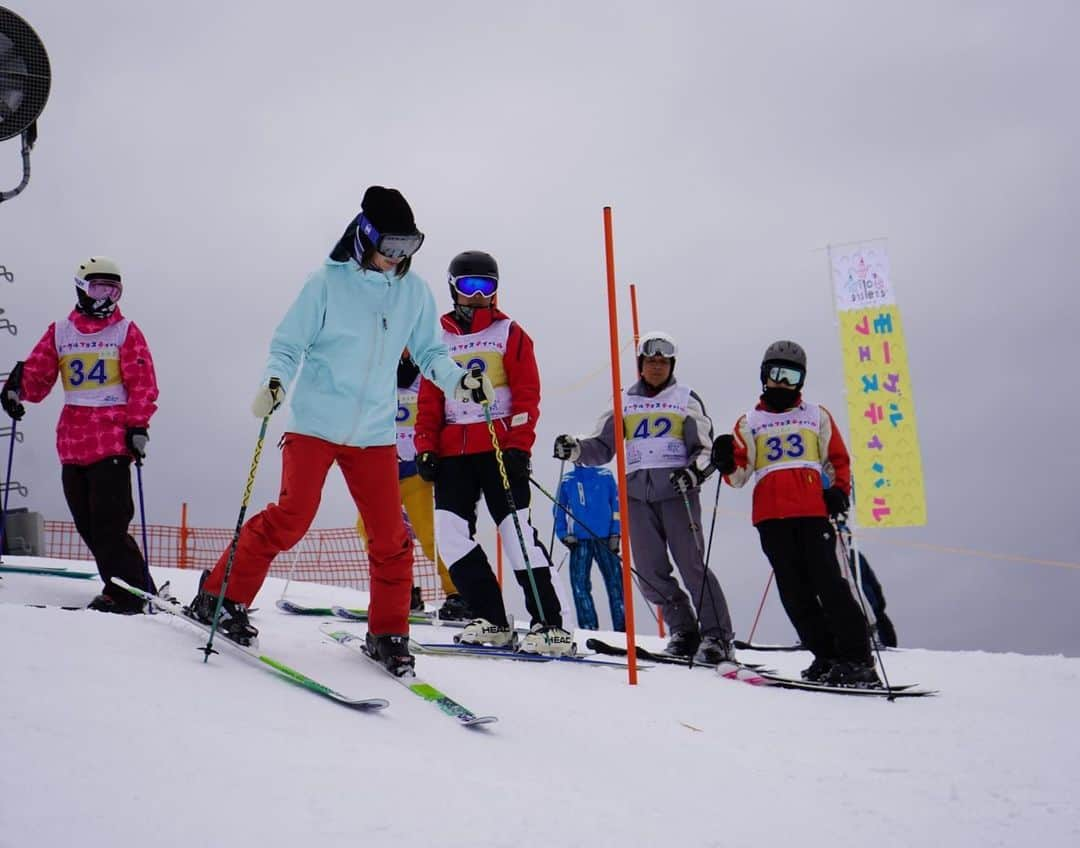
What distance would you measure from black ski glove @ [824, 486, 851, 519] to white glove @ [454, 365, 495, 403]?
254 cm

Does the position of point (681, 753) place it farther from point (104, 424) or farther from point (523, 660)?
point (104, 424)

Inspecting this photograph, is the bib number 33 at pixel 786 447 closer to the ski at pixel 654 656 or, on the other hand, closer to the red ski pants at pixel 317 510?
the ski at pixel 654 656

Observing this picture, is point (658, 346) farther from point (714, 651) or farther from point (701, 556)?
point (714, 651)

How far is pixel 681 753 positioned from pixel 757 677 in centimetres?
197

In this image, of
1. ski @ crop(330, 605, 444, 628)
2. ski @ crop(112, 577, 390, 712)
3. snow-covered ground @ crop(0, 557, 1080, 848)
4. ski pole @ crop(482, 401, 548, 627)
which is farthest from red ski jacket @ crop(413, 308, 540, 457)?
ski @ crop(112, 577, 390, 712)

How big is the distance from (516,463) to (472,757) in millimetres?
2212

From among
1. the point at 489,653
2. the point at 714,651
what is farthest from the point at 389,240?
the point at 714,651

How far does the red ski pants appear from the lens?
3590 millimetres

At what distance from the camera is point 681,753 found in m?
3.48

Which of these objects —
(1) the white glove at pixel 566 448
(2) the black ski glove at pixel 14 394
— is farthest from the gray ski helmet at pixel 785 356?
(2) the black ski glove at pixel 14 394

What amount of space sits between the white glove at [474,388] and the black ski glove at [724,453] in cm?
221

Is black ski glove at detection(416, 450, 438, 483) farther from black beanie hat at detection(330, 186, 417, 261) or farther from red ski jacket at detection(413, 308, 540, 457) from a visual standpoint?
black beanie hat at detection(330, 186, 417, 261)

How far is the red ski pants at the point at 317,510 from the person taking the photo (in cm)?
359

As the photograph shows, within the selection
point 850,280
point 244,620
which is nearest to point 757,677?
point 244,620
